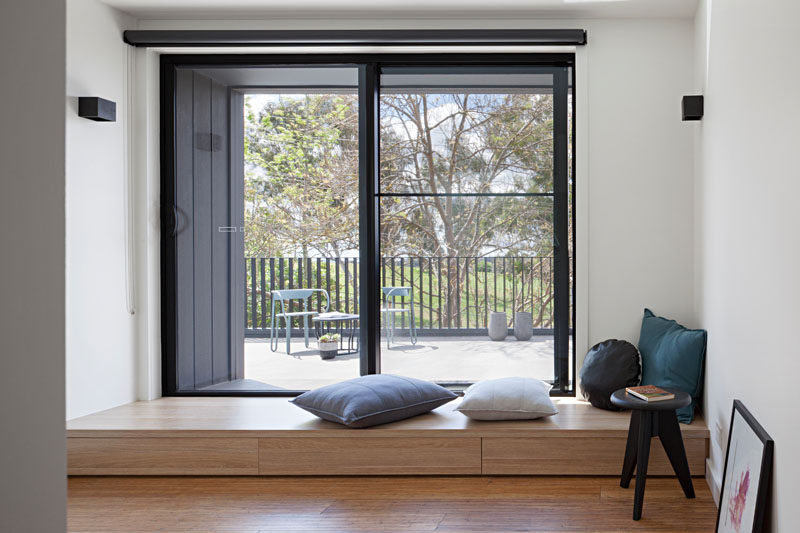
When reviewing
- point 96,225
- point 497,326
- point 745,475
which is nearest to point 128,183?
point 96,225

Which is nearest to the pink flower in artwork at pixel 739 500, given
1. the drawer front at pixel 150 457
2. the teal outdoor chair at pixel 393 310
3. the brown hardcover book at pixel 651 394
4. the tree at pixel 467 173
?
the brown hardcover book at pixel 651 394

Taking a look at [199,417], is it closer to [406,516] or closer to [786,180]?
[406,516]

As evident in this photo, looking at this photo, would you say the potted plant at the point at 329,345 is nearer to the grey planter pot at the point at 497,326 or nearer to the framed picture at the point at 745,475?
the grey planter pot at the point at 497,326

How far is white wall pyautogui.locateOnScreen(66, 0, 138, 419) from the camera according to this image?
3393 millimetres

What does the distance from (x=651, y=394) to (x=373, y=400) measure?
1.32 metres

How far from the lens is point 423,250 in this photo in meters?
3.95

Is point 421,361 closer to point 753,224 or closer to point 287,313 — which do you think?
point 287,313

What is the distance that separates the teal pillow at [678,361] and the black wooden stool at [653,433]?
0.36 metres

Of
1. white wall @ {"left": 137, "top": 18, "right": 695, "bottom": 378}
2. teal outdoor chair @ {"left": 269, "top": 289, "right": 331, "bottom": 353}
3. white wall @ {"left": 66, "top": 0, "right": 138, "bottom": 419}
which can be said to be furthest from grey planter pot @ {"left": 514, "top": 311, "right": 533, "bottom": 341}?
white wall @ {"left": 66, "top": 0, "right": 138, "bottom": 419}

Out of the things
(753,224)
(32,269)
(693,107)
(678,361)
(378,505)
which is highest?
(693,107)

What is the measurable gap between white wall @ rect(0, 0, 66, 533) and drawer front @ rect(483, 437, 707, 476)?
2626mm

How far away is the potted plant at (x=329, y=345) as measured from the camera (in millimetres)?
4047

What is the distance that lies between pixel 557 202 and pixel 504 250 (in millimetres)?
434

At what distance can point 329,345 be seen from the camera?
4.05m
